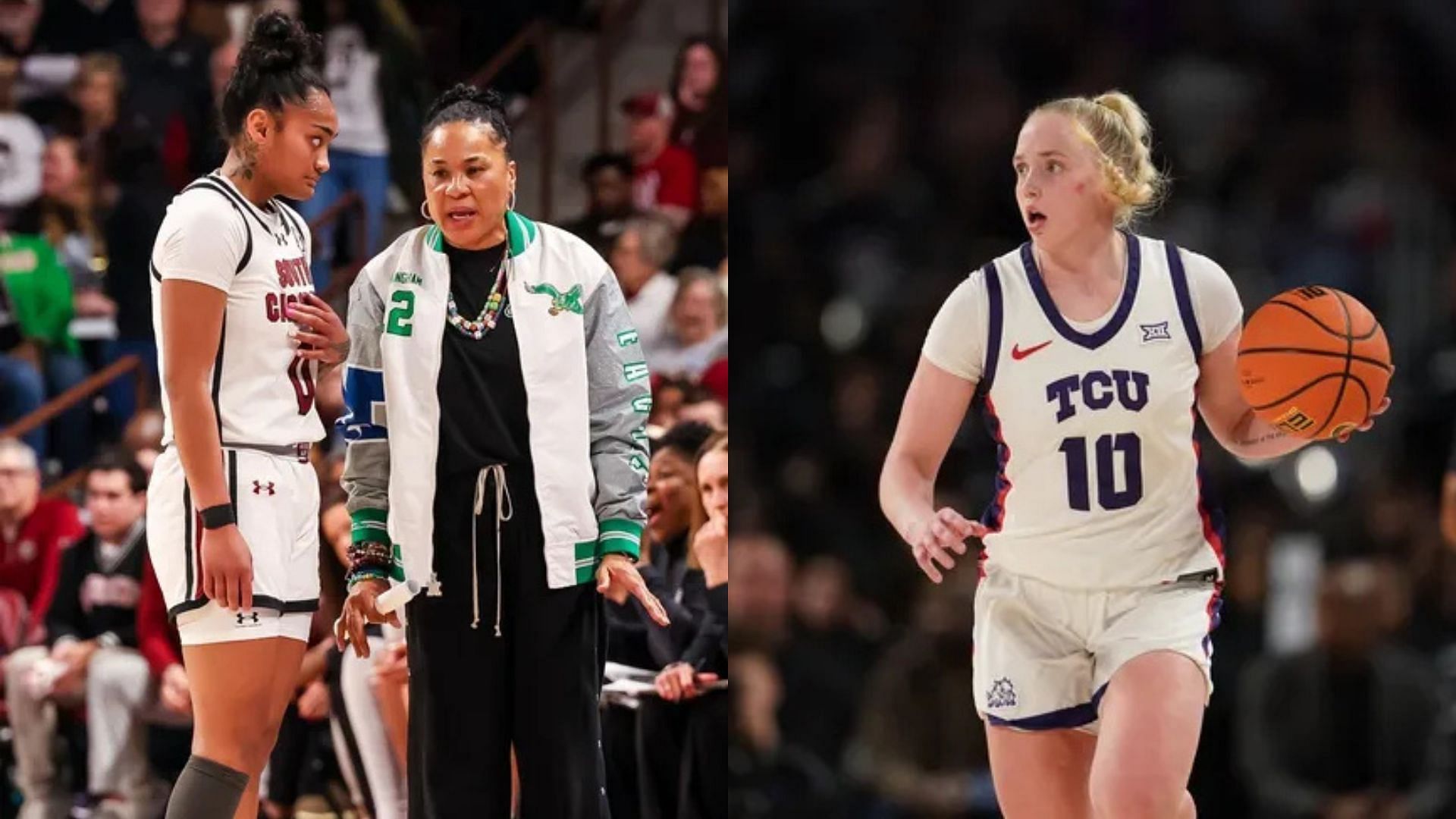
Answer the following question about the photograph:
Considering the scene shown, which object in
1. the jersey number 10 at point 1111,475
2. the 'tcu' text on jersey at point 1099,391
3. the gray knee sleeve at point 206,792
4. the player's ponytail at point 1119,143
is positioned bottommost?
the gray knee sleeve at point 206,792

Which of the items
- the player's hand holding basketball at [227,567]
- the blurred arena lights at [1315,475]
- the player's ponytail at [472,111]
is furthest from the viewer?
the blurred arena lights at [1315,475]

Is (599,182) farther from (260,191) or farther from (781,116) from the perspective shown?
(260,191)

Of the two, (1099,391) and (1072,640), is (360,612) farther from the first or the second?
(1099,391)

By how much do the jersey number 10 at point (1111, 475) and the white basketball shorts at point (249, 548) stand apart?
1272 mm

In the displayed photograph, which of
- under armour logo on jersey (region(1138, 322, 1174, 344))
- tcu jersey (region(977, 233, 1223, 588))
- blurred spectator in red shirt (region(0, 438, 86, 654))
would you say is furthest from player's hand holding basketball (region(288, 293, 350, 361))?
blurred spectator in red shirt (region(0, 438, 86, 654))

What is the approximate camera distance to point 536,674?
3336 mm

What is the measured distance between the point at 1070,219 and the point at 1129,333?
0.22 meters

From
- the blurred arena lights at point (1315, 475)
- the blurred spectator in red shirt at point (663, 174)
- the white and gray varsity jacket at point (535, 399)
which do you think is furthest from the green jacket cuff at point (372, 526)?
the blurred arena lights at point (1315, 475)

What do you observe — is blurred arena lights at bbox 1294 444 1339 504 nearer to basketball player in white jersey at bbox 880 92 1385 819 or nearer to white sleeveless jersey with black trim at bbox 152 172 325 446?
basketball player in white jersey at bbox 880 92 1385 819

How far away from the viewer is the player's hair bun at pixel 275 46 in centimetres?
342

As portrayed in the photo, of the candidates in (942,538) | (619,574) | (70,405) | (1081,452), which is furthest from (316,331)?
(70,405)

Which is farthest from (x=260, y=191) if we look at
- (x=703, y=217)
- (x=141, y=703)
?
(x=703, y=217)

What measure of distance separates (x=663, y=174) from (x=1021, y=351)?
369 cm

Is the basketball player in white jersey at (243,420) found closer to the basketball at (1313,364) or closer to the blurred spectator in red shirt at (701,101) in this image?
the basketball at (1313,364)
